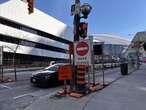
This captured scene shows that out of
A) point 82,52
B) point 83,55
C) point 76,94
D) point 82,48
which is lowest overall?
point 76,94

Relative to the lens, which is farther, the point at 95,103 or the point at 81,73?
the point at 81,73

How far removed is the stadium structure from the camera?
173 ft

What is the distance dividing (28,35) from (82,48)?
50434 millimetres

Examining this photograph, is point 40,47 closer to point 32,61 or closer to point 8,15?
point 32,61

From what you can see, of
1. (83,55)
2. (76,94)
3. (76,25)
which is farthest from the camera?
(76,25)

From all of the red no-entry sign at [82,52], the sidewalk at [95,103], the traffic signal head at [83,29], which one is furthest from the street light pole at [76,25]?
the sidewalk at [95,103]

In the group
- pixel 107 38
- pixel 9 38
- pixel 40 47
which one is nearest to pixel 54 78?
pixel 9 38

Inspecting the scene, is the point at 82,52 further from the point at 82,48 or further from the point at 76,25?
the point at 76,25

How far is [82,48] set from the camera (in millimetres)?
11391

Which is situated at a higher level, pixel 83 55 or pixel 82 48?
pixel 82 48

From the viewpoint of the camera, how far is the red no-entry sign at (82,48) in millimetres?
11235

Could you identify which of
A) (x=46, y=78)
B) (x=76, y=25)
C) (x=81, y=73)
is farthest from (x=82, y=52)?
(x=46, y=78)

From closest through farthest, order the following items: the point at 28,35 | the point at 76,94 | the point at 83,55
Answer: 1. the point at 76,94
2. the point at 83,55
3. the point at 28,35

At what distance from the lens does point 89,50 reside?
11180 mm
